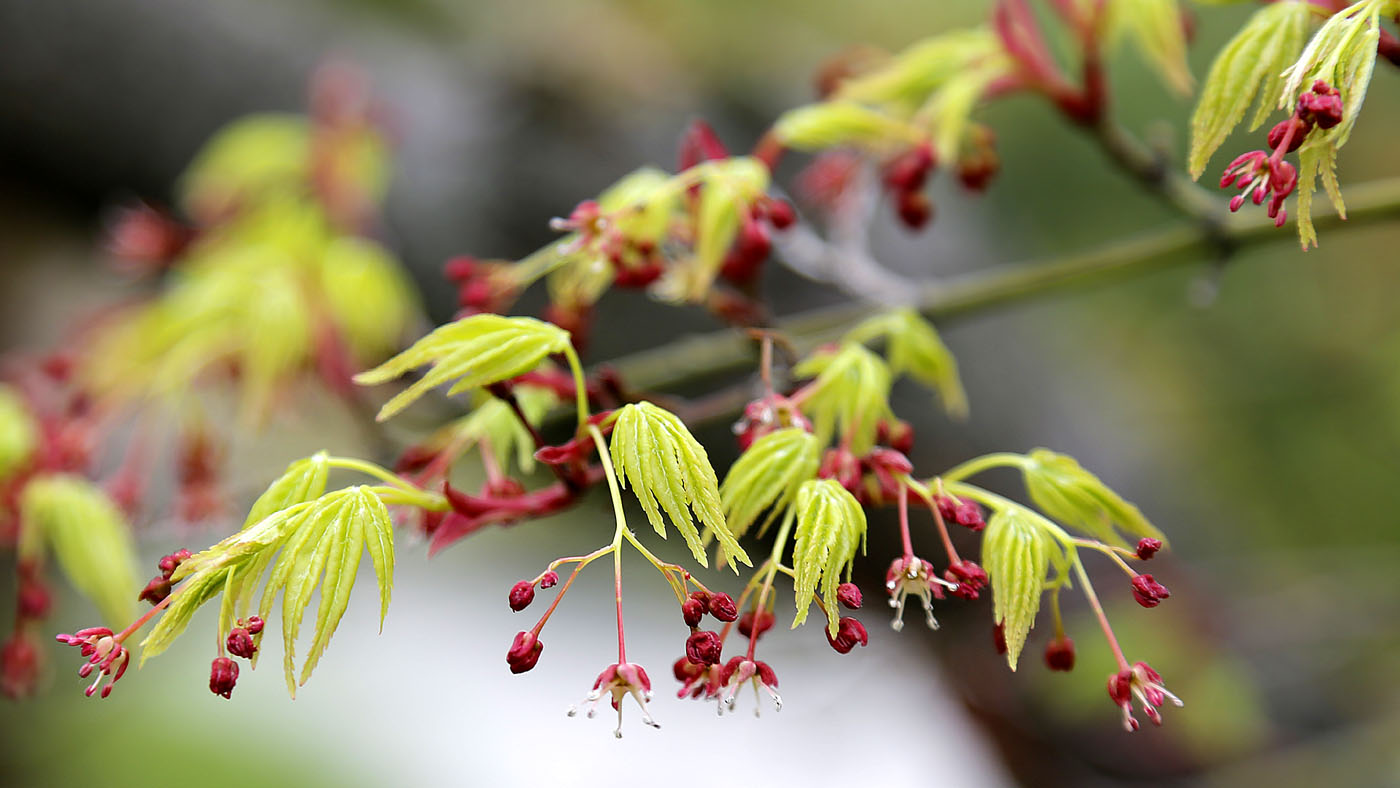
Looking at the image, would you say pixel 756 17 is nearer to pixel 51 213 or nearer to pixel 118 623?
pixel 51 213

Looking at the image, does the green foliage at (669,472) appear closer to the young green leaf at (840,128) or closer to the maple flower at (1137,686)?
the maple flower at (1137,686)

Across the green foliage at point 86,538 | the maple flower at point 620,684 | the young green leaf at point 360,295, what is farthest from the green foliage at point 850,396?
the young green leaf at point 360,295

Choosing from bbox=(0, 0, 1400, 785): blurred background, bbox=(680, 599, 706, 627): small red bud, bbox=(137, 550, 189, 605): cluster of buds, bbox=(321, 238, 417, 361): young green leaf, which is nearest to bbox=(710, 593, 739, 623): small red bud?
bbox=(680, 599, 706, 627): small red bud

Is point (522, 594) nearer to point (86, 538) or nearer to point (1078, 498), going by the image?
point (1078, 498)

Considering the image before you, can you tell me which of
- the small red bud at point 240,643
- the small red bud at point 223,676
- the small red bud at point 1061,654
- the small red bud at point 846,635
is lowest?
the small red bud at point 1061,654

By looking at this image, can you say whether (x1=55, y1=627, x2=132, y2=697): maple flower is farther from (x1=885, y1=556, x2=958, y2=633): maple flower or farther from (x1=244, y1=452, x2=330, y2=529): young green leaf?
(x1=885, y1=556, x2=958, y2=633): maple flower

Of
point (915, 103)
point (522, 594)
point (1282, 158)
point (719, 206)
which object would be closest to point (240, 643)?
point (522, 594)

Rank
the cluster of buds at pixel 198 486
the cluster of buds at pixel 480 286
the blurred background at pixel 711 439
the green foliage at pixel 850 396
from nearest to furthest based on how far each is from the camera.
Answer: the green foliage at pixel 850 396 → the cluster of buds at pixel 480 286 → the cluster of buds at pixel 198 486 → the blurred background at pixel 711 439
